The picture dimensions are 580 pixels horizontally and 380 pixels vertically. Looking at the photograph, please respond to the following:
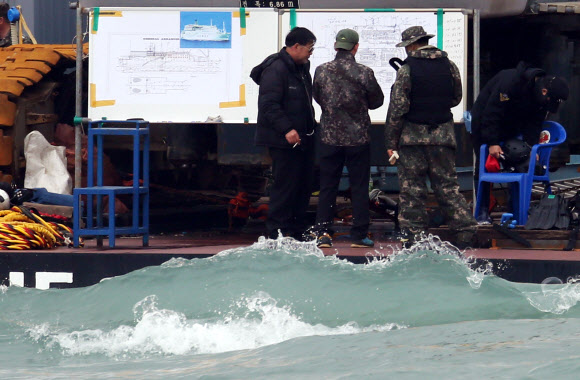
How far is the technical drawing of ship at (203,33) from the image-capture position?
10992 mm

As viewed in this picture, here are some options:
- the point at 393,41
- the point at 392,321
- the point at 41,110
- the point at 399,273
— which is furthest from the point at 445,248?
the point at 41,110

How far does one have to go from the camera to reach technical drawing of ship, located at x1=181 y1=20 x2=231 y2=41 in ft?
36.1

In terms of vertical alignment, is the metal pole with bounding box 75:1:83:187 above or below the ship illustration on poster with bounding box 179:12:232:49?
below

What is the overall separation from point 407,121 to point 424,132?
0.17 m

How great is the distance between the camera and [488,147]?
10.7 m

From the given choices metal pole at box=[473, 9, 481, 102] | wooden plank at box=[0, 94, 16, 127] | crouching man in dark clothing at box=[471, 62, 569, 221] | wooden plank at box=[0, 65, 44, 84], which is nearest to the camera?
crouching man in dark clothing at box=[471, 62, 569, 221]

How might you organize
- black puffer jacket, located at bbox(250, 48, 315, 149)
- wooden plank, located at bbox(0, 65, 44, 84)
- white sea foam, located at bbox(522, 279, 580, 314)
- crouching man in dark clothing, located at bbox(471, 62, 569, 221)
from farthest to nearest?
wooden plank, located at bbox(0, 65, 44, 84) → crouching man in dark clothing, located at bbox(471, 62, 569, 221) → black puffer jacket, located at bbox(250, 48, 315, 149) → white sea foam, located at bbox(522, 279, 580, 314)

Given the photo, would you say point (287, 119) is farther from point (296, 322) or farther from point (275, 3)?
point (296, 322)

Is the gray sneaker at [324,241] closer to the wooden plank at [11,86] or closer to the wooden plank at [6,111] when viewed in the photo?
the wooden plank at [6,111]

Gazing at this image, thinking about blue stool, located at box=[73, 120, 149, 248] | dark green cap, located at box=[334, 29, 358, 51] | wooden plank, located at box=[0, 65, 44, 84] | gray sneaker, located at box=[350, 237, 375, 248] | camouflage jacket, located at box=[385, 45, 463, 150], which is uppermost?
dark green cap, located at box=[334, 29, 358, 51]

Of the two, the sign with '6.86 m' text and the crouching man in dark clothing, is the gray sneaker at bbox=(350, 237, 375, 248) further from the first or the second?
the sign with '6.86 m' text

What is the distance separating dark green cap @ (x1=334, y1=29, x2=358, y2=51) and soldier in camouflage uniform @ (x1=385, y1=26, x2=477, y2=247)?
0.40 m

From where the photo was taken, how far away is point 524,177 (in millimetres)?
10469

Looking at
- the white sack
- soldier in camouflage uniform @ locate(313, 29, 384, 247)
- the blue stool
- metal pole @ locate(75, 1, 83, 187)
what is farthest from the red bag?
the white sack
